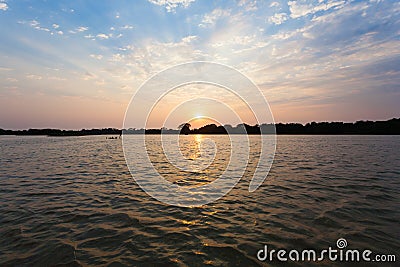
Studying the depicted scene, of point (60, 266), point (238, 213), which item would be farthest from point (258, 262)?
point (60, 266)

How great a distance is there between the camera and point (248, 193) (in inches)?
575

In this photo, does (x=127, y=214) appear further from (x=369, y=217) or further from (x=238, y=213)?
(x=369, y=217)

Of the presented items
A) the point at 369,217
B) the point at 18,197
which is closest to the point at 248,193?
the point at 369,217

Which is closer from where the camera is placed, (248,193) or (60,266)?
(60,266)

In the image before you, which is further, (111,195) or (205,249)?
(111,195)

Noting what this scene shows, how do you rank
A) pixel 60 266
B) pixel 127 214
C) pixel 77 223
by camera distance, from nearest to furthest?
1. pixel 60 266
2. pixel 77 223
3. pixel 127 214

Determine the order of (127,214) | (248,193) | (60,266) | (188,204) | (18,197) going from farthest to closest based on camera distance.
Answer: (248,193)
(18,197)
(188,204)
(127,214)
(60,266)

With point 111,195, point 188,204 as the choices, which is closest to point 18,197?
point 111,195

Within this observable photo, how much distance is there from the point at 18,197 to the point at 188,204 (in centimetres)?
1127

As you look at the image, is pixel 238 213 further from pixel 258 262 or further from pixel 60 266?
pixel 60 266

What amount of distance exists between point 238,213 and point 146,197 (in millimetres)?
6454

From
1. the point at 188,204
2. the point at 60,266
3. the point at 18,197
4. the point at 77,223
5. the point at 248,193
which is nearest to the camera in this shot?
the point at 60,266

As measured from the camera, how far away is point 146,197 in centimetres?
1396

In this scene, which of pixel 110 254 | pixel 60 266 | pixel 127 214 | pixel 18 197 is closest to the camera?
pixel 60 266
